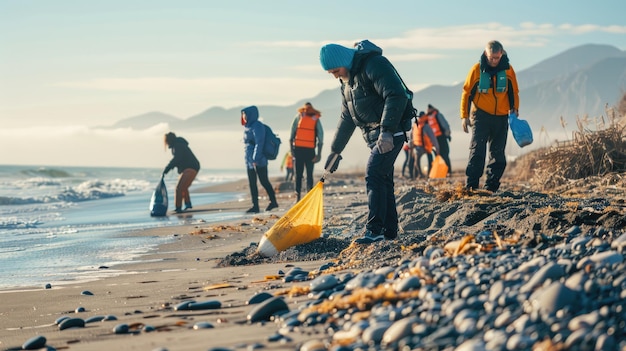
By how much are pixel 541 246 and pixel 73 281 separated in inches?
161

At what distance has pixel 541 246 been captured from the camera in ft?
15.7

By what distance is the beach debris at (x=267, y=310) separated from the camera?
13.8ft

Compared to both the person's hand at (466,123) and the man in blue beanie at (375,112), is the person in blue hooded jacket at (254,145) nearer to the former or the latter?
the person's hand at (466,123)

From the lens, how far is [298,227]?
716 cm

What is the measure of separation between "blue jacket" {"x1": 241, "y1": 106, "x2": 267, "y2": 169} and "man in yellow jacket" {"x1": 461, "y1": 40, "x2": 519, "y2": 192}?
15.6 ft

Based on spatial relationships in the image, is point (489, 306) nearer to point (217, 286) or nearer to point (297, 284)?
point (297, 284)

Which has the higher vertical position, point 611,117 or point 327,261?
point 611,117

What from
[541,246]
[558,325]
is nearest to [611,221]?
[541,246]

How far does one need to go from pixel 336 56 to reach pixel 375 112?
1.92ft

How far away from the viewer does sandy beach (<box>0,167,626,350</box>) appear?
12.5 feet

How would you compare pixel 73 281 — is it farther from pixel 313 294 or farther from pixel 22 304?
pixel 313 294

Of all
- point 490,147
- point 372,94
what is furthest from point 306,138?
point 372,94

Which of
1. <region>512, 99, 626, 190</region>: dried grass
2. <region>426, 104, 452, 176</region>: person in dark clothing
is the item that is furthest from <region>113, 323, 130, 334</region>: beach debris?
<region>426, 104, 452, 176</region>: person in dark clothing

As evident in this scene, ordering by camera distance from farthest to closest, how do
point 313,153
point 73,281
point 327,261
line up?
point 313,153 < point 73,281 < point 327,261
